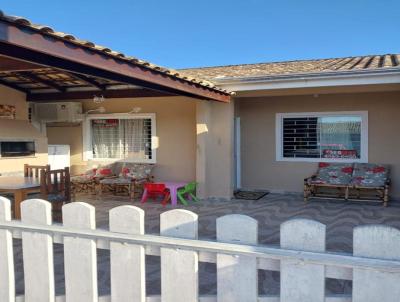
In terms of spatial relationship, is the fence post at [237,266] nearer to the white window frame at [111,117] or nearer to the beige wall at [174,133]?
the beige wall at [174,133]

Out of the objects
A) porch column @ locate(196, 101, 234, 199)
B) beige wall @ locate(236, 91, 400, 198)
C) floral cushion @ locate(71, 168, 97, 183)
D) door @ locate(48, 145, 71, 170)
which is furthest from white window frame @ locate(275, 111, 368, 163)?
door @ locate(48, 145, 71, 170)

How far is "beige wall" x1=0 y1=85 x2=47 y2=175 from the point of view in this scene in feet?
35.2

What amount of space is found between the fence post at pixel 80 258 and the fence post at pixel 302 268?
4.65 feet

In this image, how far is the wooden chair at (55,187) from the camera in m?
7.35

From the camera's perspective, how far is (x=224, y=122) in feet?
35.2

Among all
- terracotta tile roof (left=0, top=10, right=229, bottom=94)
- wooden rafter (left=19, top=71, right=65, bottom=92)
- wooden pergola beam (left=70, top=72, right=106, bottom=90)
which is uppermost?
→ wooden rafter (left=19, top=71, right=65, bottom=92)

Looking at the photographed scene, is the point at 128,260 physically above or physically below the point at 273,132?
below

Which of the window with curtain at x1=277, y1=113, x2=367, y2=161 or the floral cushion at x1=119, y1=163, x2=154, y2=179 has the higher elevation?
the window with curtain at x1=277, y1=113, x2=367, y2=161

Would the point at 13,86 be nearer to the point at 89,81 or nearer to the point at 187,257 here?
the point at 89,81

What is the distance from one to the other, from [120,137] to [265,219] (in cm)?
649

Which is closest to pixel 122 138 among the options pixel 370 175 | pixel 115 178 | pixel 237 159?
pixel 115 178

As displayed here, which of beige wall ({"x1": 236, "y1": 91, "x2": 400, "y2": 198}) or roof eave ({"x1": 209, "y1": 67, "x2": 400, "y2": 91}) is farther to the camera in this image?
beige wall ({"x1": 236, "y1": 91, "x2": 400, "y2": 198})

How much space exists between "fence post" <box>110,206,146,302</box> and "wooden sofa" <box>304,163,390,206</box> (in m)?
8.25

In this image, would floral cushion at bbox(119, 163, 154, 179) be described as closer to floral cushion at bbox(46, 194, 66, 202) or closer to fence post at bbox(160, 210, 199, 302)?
floral cushion at bbox(46, 194, 66, 202)
